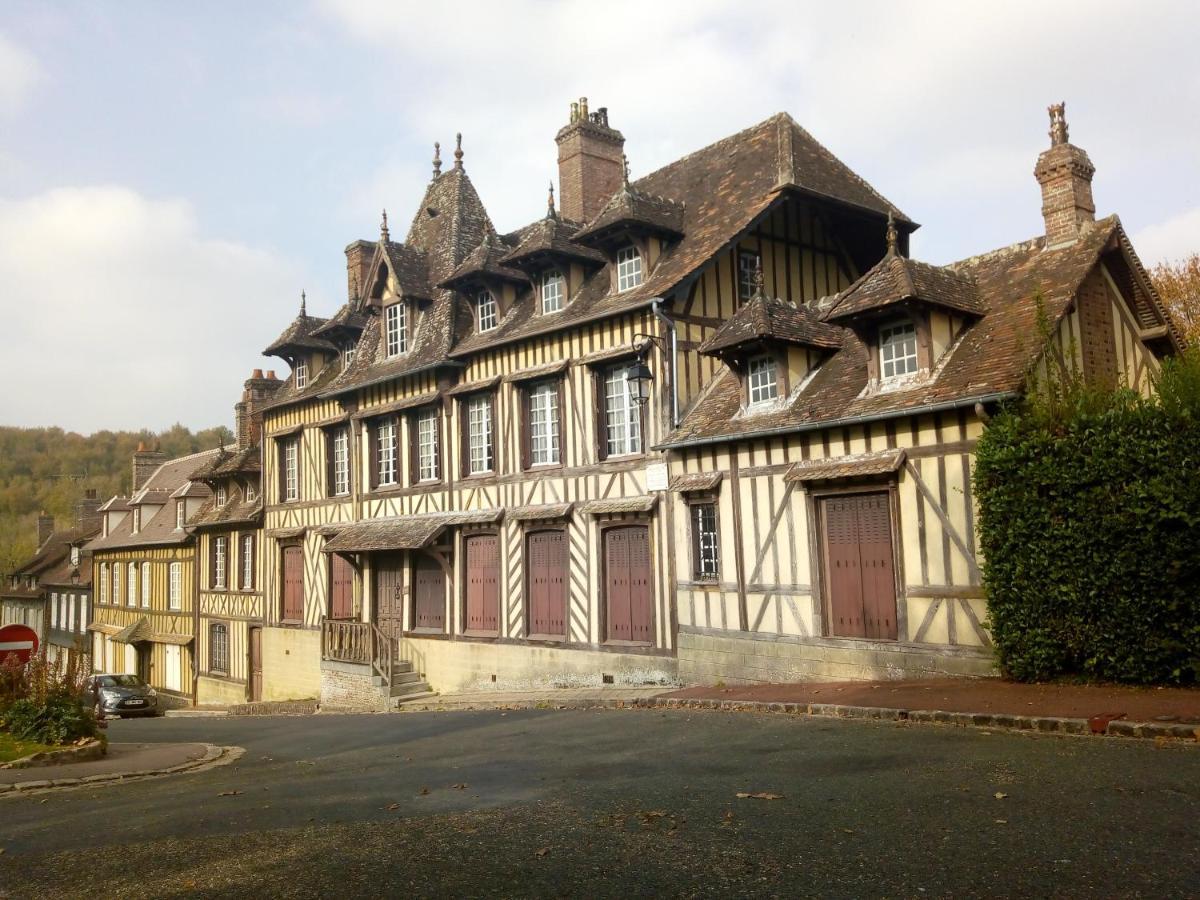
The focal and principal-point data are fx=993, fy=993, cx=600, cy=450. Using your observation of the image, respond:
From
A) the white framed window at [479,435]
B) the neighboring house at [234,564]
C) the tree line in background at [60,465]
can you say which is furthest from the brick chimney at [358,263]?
the tree line in background at [60,465]

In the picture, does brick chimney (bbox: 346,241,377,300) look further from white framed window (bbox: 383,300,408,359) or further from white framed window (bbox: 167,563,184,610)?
white framed window (bbox: 167,563,184,610)

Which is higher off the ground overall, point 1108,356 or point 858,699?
point 1108,356

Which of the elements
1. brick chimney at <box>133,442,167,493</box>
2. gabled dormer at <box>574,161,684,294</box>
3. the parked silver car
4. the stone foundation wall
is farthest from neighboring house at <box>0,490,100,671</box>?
→ the stone foundation wall

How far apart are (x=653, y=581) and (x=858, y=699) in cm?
513

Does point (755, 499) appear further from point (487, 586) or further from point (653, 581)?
point (487, 586)

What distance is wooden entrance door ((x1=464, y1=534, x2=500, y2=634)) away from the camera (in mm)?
18188

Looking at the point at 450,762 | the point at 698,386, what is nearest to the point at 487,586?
the point at 698,386

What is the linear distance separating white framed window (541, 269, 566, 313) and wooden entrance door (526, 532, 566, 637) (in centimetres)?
408

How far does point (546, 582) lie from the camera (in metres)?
17.2

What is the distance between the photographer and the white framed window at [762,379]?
13938mm

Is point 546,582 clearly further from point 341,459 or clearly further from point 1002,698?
point 1002,698

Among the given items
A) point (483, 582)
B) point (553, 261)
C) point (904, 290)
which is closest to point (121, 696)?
point (483, 582)

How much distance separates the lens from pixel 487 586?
60.3ft

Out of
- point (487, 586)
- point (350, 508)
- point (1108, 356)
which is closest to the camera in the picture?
point (1108, 356)
